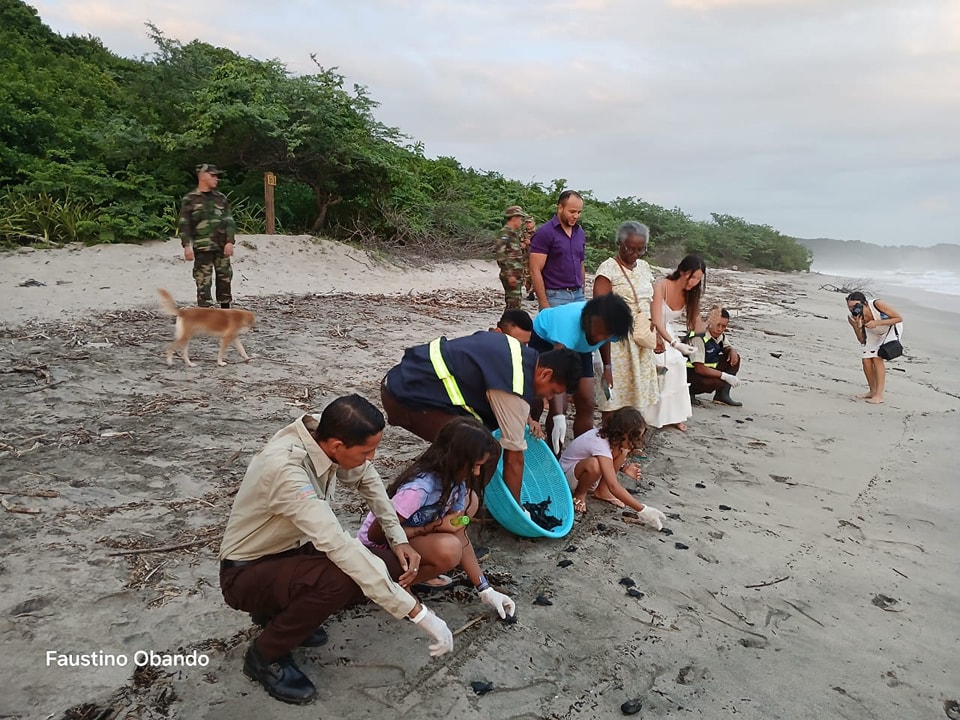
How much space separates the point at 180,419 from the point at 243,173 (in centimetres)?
916

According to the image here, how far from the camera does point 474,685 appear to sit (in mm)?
2395

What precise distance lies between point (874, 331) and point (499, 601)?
5.62m

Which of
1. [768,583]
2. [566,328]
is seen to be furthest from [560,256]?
[768,583]

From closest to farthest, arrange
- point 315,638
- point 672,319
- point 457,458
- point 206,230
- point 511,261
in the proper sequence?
point 315,638 → point 457,458 → point 672,319 → point 206,230 → point 511,261

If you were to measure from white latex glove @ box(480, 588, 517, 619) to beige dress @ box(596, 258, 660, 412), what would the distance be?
229 cm

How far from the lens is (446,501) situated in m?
2.80

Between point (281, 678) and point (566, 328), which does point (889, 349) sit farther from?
point (281, 678)

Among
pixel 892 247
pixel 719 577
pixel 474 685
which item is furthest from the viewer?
pixel 892 247

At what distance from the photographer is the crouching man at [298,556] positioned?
219cm

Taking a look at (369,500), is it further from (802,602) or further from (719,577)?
(802,602)

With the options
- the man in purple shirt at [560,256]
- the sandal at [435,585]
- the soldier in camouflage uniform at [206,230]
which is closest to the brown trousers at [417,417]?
the sandal at [435,585]

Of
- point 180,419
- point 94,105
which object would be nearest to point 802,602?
point 180,419

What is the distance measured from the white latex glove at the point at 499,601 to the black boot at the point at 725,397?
4221mm

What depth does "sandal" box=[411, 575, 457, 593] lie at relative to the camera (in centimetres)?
294
